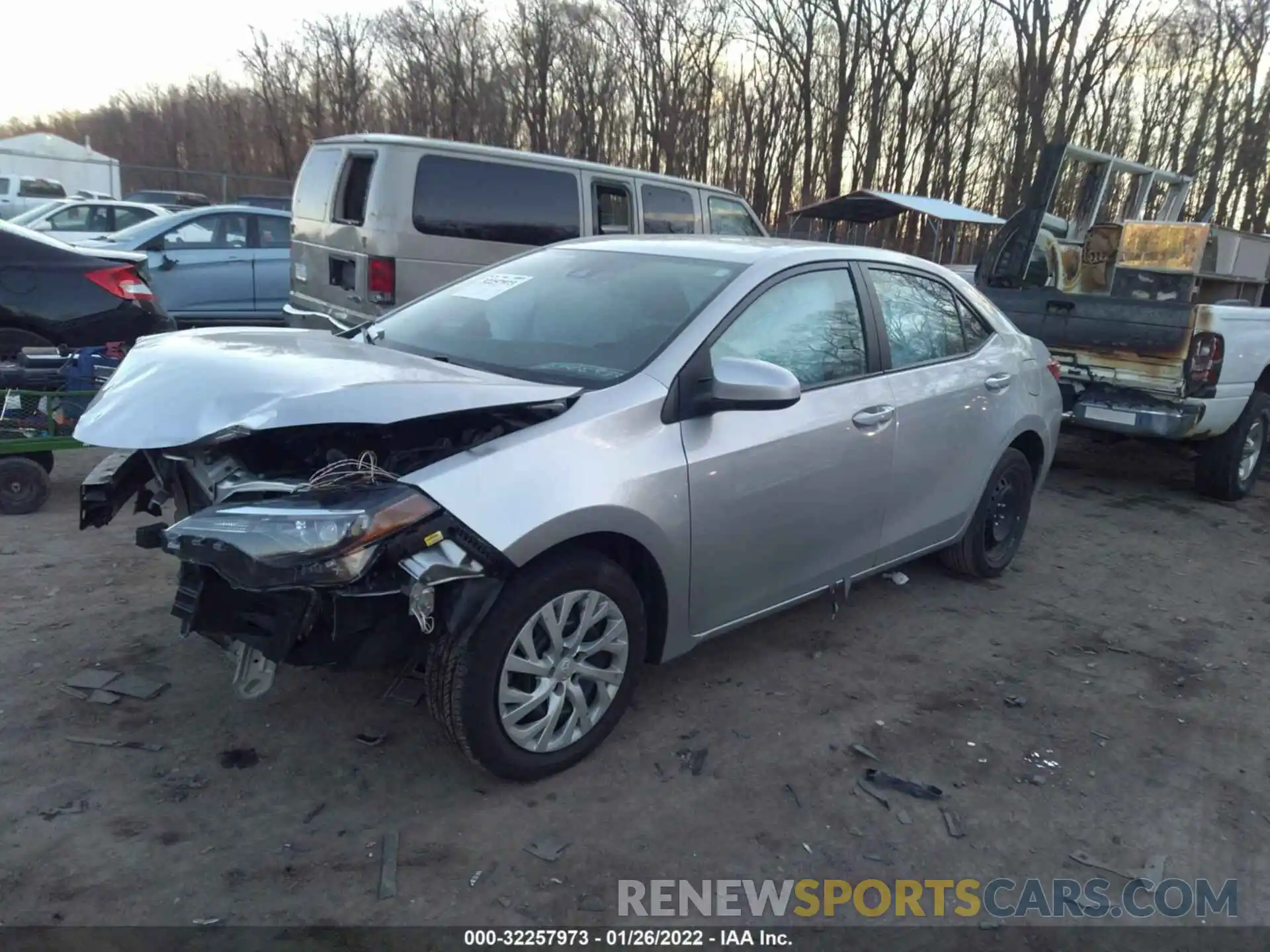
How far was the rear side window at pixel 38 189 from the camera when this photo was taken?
23781 mm

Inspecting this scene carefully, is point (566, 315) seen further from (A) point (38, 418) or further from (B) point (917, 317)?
(A) point (38, 418)

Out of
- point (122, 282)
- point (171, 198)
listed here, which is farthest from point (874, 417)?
point (171, 198)

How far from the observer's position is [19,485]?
17.6 feet

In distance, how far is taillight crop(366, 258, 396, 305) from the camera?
7.52m

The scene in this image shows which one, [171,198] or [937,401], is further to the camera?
[171,198]

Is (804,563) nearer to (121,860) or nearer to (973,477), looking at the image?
(973,477)

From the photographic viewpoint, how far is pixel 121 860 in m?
2.64

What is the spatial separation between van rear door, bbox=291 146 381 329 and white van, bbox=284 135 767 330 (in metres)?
0.01

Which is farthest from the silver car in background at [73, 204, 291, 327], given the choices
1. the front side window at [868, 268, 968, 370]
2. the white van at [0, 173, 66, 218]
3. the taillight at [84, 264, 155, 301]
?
the white van at [0, 173, 66, 218]

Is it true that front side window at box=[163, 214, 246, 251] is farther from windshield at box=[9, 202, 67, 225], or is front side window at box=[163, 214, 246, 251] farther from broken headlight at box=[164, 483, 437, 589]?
broken headlight at box=[164, 483, 437, 589]

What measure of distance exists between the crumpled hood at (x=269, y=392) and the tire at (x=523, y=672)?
22.3 inches

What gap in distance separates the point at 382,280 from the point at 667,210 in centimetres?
318

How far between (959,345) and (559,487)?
2623 millimetres

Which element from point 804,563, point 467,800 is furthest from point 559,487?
point 804,563
